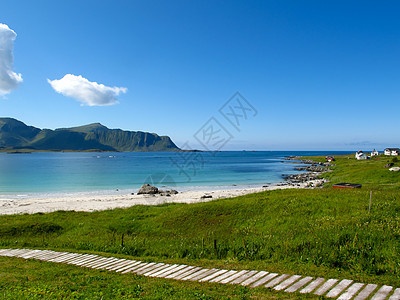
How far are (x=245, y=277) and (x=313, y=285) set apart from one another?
1.83 m

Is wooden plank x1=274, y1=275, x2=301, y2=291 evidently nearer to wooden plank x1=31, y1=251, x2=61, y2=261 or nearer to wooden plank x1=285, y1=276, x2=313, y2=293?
wooden plank x1=285, y1=276, x2=313, y2=293

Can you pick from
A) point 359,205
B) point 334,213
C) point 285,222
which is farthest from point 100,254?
point 359,205

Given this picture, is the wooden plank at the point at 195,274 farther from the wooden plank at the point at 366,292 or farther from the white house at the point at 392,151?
the white house at the point at 392,151

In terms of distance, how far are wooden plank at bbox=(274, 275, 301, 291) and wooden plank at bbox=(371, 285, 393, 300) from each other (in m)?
1.79

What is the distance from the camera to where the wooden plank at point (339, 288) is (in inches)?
235

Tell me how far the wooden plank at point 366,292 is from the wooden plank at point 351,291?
11 centimetres

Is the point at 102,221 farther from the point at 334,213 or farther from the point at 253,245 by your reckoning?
the point at 334,213

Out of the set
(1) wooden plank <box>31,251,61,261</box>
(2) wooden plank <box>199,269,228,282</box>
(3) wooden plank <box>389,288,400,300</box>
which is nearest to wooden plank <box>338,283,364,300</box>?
(3) wooden plank <box>389,288,400,300</box>

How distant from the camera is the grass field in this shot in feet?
23.7

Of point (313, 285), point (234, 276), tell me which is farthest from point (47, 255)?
point (313, 285)

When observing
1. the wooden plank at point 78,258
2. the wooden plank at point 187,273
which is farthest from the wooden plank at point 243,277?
the wooden plank at point 78,258

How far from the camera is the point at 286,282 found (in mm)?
6773

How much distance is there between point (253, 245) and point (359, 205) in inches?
339

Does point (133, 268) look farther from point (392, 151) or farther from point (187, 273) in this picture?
point (392, 151)
